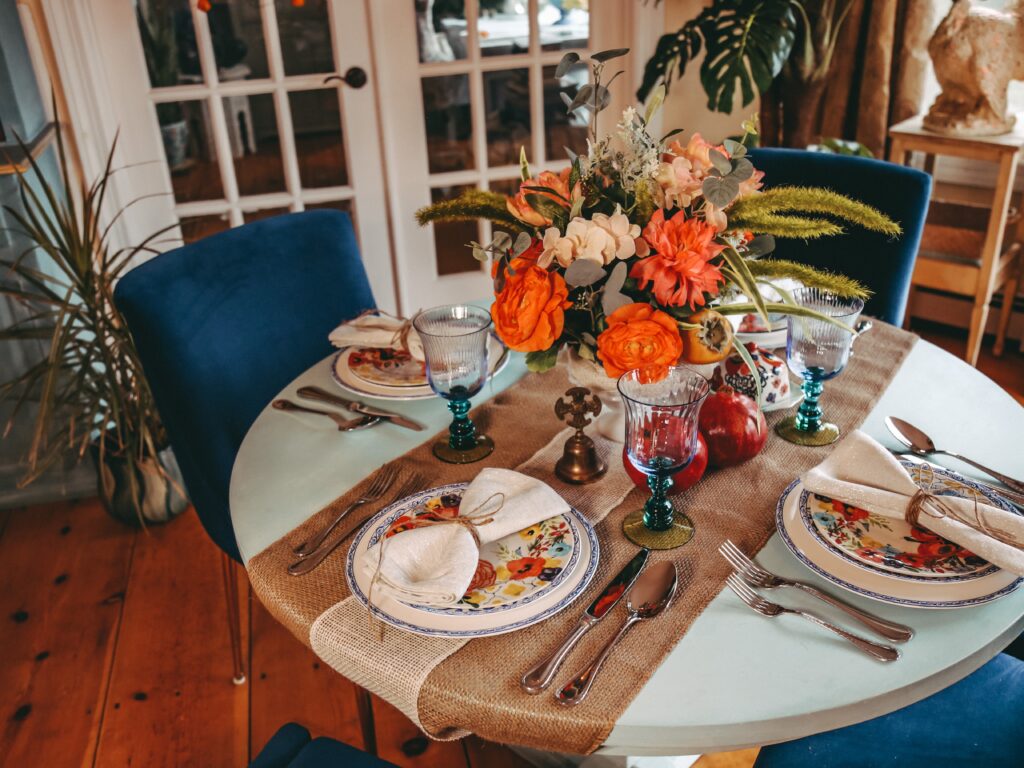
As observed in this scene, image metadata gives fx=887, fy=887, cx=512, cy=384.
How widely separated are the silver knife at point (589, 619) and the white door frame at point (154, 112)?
2.10m

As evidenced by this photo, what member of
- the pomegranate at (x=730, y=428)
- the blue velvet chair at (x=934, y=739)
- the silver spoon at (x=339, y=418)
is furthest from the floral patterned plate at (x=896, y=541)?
the silver spoon at (x=339, y=418)

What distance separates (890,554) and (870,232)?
3.12 ft

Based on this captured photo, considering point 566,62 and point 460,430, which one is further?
point 460,430

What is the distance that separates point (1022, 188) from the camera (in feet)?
9.57

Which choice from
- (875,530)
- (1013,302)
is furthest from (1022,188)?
(875,530)

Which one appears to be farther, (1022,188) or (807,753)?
(1022,188)

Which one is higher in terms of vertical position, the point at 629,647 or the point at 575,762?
the point at 629,647

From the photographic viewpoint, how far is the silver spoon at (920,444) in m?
1.08

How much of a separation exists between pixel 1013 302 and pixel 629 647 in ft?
8.81

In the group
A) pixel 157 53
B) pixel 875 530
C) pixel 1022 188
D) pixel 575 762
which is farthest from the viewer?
pixel 1022 188

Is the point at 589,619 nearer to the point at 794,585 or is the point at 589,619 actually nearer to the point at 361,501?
the point at 794,585

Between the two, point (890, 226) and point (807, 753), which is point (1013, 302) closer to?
point (890, 226)

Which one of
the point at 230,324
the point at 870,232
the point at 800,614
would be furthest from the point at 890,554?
the point at 230,324

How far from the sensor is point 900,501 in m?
0.99
